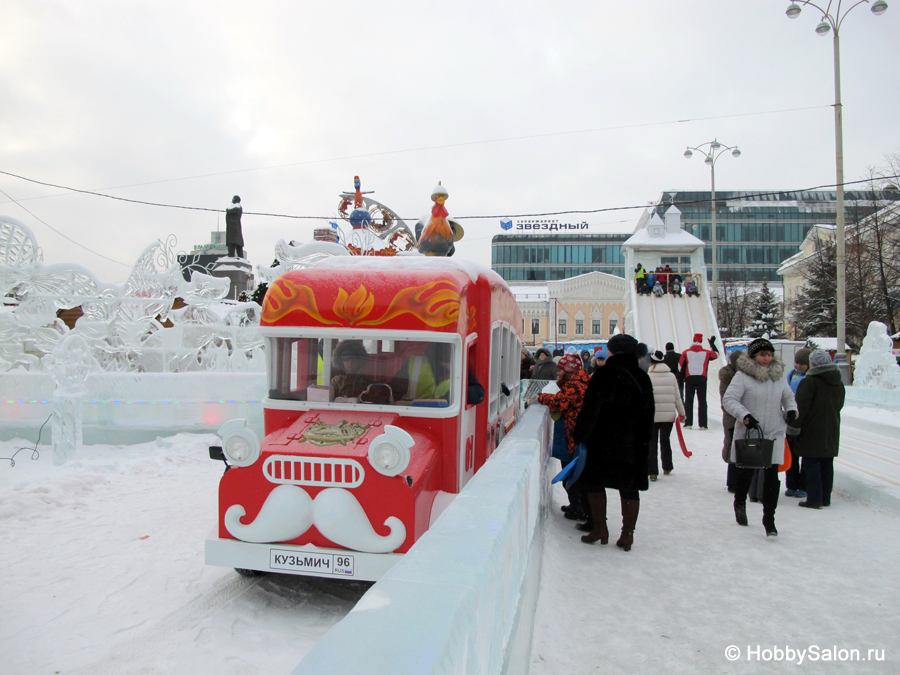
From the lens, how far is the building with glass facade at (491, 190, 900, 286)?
275ft

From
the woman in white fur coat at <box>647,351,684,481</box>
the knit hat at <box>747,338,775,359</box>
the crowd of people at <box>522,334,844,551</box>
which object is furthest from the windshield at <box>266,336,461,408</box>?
the woman in white fur coat at <box>647,351,684,481</box>

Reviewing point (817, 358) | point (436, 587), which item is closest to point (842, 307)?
point (817, 358)

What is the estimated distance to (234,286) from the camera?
91.1 feet

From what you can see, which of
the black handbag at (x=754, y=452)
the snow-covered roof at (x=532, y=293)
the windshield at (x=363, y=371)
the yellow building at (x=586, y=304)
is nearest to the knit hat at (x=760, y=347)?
the black handbag at (x=754, y=452)

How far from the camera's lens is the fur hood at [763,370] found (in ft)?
18.6

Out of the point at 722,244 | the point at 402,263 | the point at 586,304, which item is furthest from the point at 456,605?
the point at 722,244

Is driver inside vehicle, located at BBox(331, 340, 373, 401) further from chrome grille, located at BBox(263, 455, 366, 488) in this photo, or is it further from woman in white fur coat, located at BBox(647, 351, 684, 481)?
woman in white fur coat, located at BBox(647, 351, 684, 481)

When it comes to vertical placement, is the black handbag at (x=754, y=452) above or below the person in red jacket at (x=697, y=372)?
below

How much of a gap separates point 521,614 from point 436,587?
1.25 metres

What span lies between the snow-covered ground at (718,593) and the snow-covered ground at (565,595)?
0.05 ft

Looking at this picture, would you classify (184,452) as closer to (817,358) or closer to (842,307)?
(817,358)

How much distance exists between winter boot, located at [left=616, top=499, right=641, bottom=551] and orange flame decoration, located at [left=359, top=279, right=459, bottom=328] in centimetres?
214

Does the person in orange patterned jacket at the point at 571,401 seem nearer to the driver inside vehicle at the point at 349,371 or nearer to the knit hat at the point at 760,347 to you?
the knit hat at the point at 760,347

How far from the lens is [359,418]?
511 centimetres
